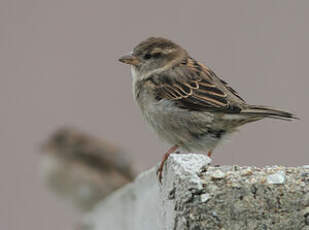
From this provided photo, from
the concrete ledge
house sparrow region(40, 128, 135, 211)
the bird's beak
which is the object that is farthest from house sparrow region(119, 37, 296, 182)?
house sparrow region(40, 128, 135, 211)

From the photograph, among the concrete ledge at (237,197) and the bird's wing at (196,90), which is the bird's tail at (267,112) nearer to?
the bird's wing at (196,90)

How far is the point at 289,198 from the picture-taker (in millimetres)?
1566

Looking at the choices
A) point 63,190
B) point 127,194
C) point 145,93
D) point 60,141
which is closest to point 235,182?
point 127,194

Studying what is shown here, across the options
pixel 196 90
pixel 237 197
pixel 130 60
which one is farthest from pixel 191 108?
pixel 237 197

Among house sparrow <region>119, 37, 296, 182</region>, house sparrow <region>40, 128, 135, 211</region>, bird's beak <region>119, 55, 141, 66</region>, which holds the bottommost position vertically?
house sparrow <region>40, 128, 135, 211</region>

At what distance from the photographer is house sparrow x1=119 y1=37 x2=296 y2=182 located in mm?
2955

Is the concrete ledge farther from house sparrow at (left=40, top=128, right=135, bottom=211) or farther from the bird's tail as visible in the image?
house sparrow at (left=40, top=128, right=135, bottom=211)

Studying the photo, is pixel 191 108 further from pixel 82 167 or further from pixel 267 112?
pixel 82 167

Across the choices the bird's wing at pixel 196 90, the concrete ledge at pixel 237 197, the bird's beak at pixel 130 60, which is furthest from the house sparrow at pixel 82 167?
the concrete ledge at pixel 237 197

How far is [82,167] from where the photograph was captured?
7.14m

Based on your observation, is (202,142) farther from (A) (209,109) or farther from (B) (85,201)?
(B) (85,201)

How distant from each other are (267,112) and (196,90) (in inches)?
17.2

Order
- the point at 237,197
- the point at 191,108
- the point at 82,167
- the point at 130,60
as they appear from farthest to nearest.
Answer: the point at 82,167, the point at 130,60, the point at 191,108, the point at 237,197

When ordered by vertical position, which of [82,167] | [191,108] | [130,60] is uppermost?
[130,60]
